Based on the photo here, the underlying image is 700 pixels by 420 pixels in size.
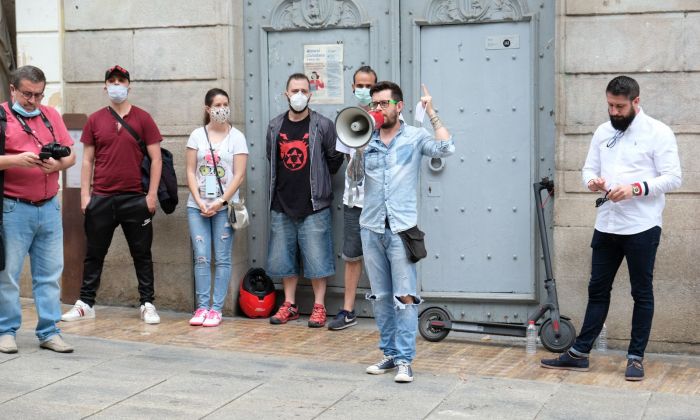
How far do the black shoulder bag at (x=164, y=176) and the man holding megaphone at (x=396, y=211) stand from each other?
2.67 m

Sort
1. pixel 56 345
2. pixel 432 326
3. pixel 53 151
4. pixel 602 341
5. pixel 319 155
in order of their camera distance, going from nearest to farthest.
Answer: pixel 53 151 → pixel 56 345 → pixel 602 341 → pixel 432 326 → pixel 319 155

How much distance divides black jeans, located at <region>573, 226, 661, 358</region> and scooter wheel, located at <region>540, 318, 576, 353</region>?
41 cm

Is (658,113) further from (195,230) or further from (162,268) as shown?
(162,268)

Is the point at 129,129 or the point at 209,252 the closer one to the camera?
the point at 129,129

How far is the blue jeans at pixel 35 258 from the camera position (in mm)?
7625

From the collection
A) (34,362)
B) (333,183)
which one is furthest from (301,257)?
(34,362)

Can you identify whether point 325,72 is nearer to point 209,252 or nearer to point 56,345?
point 209,252

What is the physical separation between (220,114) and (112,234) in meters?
1.42

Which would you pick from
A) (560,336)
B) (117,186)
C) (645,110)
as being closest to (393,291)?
(560,336)

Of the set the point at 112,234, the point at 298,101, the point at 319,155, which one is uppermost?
the point at 298,101

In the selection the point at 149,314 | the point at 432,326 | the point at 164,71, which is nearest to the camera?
the point at 432,326

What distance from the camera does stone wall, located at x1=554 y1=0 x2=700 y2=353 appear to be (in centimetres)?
808

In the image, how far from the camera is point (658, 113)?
8133mm

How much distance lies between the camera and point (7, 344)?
769 cm
